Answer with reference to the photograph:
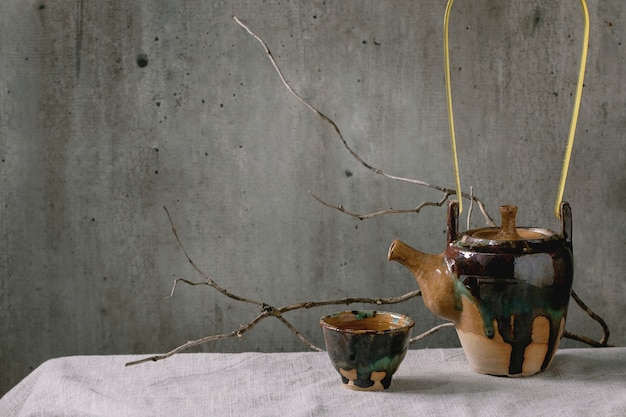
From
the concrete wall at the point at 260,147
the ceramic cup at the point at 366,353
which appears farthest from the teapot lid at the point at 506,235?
the concrete wall at the point at 260,147

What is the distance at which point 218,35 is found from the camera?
4.34ft

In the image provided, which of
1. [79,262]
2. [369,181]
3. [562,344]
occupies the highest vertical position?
[369,181]

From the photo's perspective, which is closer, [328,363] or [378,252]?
[328,363]

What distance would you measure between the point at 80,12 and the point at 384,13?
0.51 meters

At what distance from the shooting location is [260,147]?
53.1 inches

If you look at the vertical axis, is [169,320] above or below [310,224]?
below

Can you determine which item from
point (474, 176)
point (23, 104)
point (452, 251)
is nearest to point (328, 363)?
point (452, 251)

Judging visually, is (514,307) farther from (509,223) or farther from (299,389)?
(299,389)

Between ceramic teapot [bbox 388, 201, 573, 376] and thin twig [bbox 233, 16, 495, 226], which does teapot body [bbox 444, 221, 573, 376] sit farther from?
thin twig [bbox 233, 16, 495, 226]

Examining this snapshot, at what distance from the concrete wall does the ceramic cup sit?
410 millimetres

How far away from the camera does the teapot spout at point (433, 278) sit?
1.02 metres

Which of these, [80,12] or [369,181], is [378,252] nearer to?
[369,181]

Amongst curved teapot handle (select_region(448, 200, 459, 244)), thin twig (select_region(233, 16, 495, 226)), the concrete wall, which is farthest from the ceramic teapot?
the concrete wall

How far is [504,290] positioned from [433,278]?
10cm
